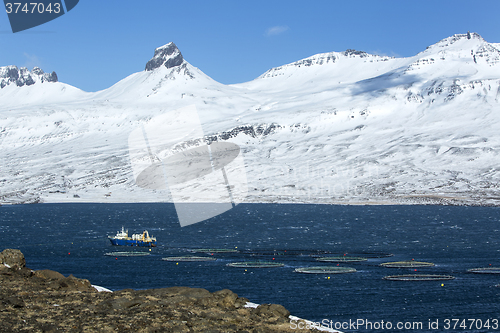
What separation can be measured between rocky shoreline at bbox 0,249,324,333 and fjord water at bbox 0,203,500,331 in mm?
21933

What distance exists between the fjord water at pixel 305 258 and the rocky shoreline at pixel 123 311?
21933 mm

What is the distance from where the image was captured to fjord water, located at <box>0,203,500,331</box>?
59.8 m

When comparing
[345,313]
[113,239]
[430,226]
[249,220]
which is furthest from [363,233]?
[345,313]

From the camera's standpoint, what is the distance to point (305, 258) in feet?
306

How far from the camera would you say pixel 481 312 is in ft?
183

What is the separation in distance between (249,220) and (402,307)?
393 feet

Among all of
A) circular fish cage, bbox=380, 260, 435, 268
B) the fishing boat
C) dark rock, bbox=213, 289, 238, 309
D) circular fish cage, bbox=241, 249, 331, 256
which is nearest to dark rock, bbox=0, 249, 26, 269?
dark rock, bbox=213, 289, 238, 309

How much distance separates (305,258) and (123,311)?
64.6 metres

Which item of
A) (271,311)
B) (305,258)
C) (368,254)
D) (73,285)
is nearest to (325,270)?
(305,258)

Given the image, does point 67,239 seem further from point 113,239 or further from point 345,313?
point 345,313

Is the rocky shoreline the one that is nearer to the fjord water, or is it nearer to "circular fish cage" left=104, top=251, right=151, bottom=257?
the fjord water

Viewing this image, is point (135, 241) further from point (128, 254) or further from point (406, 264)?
point (406, 264)

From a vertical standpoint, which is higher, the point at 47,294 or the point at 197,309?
the point at 47,294

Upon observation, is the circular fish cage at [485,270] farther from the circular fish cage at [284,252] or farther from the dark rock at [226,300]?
the dark rock at [226,300]
